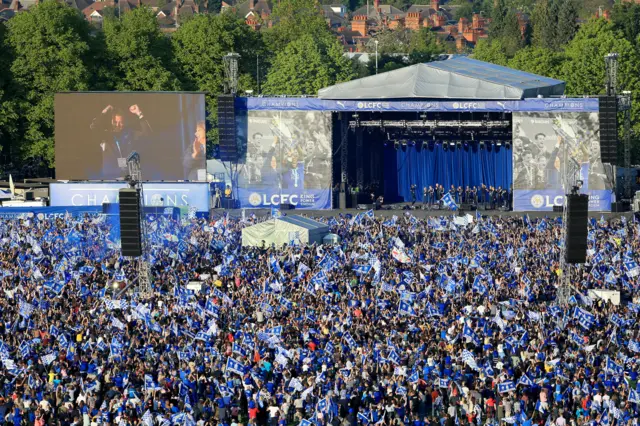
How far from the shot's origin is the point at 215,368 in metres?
29.4

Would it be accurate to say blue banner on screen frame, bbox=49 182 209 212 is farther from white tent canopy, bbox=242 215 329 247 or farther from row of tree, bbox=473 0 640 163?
row of tree, bbox=473 0 640 163

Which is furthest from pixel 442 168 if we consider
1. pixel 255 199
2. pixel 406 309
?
pixel 406 309

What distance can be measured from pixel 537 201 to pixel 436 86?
22.3 feet

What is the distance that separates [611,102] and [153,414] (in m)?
34.7

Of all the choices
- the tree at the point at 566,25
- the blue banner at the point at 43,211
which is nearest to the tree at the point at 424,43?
the tree at the point at 566,25

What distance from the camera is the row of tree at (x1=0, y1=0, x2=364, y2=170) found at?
73375mm

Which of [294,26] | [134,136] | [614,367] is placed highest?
[294,26]

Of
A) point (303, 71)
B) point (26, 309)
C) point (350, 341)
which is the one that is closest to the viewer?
point (350, 341)

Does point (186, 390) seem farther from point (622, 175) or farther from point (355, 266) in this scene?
point (622, 175)

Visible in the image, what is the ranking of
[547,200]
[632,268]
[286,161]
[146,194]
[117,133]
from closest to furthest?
[632,268] → [146,194] → [547,200] → [117,133] → [286,161]

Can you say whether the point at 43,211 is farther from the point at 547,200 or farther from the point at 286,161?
the point at 547,200

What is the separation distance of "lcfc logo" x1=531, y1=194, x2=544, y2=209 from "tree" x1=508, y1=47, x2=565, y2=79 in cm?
2585

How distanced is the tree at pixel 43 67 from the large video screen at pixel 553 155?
26.9 meters

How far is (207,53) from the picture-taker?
80688 millimetres
